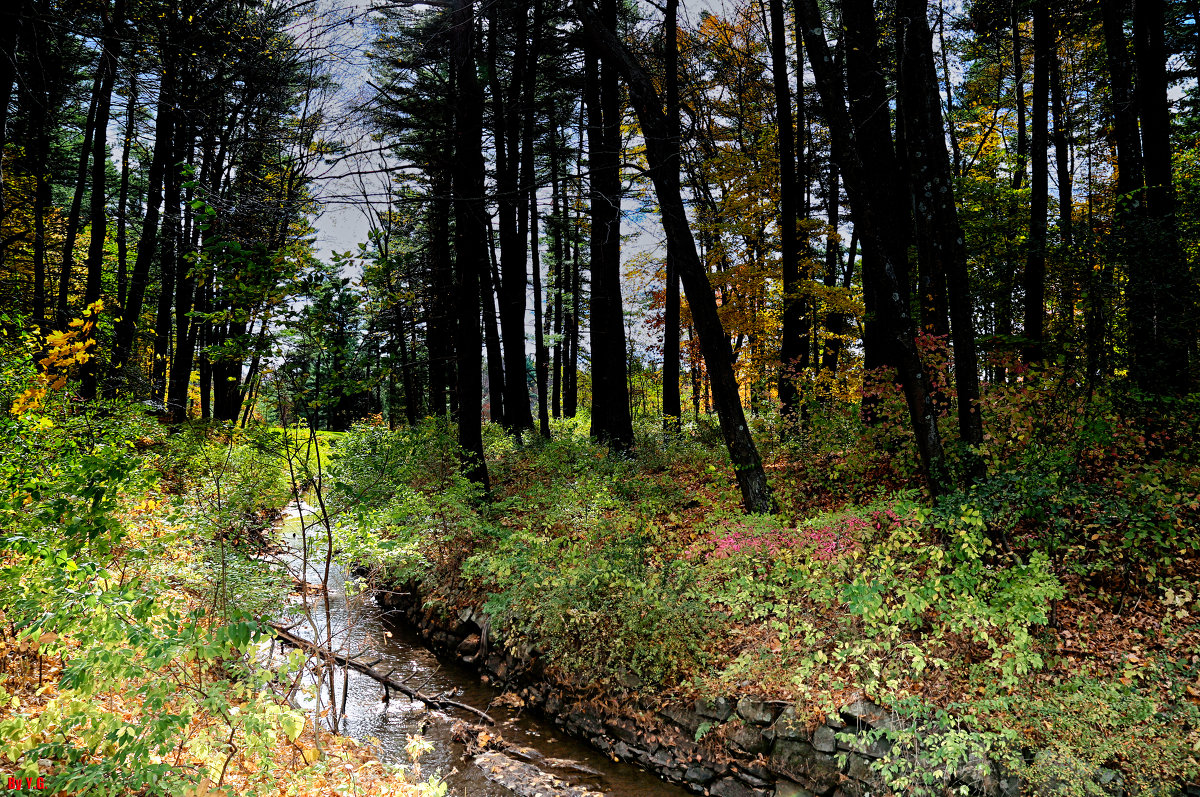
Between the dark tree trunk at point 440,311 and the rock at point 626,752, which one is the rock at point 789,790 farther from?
the dark tree trunk at point 440,311

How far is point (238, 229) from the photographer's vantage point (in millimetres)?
5117

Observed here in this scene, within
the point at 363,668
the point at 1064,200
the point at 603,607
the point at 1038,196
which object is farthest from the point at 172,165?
the point at 1064,200

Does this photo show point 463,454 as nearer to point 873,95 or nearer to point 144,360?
point 873,95

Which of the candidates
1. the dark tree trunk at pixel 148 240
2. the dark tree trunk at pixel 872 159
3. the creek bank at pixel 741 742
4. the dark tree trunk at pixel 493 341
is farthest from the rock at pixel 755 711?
the dark tree trunk at pixel 148 240

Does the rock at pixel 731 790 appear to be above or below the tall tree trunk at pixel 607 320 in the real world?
below

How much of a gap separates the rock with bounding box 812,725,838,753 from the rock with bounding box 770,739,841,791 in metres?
0.04

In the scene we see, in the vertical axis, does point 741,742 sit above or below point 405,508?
below

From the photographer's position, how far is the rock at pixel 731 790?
4977mm

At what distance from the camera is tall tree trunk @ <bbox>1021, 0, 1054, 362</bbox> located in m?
10.1

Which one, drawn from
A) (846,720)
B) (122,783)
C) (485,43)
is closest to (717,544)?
(846,720)

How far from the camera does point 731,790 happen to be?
507cm

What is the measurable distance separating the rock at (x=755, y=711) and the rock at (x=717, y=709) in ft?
0.41

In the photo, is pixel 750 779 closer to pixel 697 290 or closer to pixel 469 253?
pixel 697 290

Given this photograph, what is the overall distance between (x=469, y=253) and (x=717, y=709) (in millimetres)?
8191
